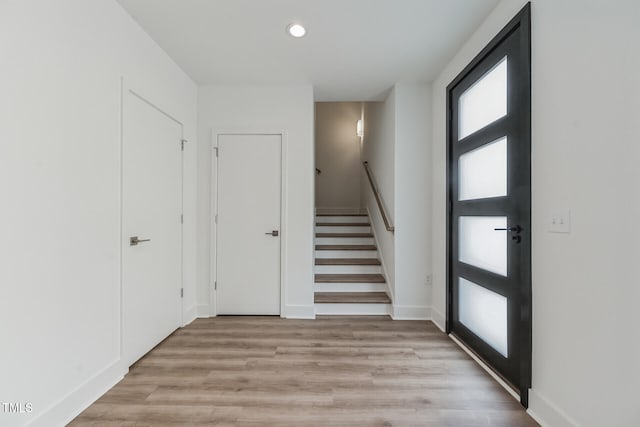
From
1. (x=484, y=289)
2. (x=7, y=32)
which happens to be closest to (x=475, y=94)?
(x=484, y=289)

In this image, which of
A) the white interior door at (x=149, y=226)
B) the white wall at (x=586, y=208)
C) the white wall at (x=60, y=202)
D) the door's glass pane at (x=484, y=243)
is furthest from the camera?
the white interior door at (x=149, y=226)

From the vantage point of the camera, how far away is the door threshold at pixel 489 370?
6.18 feet

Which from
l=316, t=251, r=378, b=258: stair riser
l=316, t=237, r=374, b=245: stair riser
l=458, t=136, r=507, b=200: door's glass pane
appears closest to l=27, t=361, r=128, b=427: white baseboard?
l=316, t=251, r=378, b=258: stair riser

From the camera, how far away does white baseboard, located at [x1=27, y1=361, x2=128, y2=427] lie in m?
1.53

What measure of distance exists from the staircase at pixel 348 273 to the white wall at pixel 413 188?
44 cm

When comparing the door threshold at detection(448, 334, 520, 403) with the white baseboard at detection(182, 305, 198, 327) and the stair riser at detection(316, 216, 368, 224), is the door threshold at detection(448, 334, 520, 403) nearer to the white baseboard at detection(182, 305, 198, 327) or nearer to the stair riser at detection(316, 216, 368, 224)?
the stair riser at detection(316, 216, 368, 224)

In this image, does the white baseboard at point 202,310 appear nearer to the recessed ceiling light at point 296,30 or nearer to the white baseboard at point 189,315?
the white baseboard at point 189,315

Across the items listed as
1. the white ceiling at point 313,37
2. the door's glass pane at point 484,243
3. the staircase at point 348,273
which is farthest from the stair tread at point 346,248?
the white ceiling at point 313,37

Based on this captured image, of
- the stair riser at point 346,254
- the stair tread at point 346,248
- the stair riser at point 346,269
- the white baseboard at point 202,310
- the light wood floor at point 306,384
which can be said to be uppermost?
the stair tread at point 346,248

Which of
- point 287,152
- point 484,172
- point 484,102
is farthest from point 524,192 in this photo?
point 287,152

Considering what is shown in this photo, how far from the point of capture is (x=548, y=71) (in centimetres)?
161

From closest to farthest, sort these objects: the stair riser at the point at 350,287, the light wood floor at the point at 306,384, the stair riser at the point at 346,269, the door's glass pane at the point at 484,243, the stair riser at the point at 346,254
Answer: the light wood floor at the point at 306,384
the door's glass pane at the point at 484,243
the stair riser at the point at 350,287
the stair riser at the point at 346,269
the stair riser at the point at 346,254

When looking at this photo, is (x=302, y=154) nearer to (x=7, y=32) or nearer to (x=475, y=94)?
(x=475, y=94)

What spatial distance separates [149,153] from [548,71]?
9.17 feet
